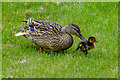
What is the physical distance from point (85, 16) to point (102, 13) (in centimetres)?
90

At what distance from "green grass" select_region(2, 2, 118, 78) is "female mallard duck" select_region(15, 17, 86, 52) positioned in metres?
0.34

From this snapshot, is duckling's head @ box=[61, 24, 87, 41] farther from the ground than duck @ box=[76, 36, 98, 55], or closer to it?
farther from the ground

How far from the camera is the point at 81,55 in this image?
28.6 feet

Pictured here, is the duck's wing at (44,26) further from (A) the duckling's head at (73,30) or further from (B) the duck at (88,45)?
(B) the duck at (88,45)

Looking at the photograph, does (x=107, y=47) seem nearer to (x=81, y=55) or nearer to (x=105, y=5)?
(x=81, y=55)

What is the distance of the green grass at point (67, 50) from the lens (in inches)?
301

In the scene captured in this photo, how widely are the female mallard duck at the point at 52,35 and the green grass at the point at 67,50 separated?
0.34m

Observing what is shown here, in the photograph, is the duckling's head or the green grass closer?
the green grass

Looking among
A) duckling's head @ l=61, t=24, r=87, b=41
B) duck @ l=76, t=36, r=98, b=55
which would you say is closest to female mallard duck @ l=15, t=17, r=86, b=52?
duckling's head @ l=61, t=24, r=87, b=41

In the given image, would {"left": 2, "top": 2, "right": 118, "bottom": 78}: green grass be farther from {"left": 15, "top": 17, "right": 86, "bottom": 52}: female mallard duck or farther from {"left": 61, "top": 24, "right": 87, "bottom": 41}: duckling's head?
{"left": 61, "top": 24, "right": 87, "bottom": 41}: duckling's head

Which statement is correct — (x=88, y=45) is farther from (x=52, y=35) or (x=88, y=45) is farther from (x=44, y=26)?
(x=44, y=26)

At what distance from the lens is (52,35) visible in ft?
28.6

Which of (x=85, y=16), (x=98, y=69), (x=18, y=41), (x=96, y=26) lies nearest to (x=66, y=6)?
(x=85, y=16)

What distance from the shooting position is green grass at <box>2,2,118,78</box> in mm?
7656
